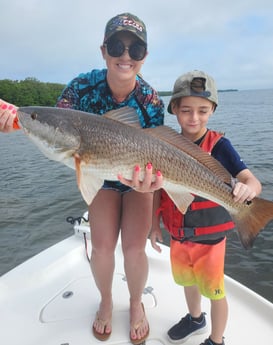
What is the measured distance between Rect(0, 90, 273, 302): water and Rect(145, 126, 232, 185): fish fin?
12.8 ft

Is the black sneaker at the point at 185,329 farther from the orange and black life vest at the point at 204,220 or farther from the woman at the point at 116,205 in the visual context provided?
the orange and black life vest at the point at 204,220

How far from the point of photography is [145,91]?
A: 299 centimetres

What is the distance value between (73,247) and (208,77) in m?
2.71

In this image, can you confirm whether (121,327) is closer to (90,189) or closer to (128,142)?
(90,189)

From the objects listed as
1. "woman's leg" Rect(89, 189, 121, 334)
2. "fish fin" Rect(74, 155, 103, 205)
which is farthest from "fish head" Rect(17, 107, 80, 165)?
"woman's leg" Rect(89, 189, 121, 334)

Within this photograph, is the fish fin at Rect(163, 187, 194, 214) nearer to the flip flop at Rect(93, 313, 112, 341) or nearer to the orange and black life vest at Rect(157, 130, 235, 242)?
the orange and black life vest at Rect(157, 130, 235, 242)

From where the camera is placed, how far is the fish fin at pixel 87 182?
254 centimetres

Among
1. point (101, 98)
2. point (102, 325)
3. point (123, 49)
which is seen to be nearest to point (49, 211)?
point (102, 325)

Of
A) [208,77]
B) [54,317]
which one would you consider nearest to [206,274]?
[54,317]

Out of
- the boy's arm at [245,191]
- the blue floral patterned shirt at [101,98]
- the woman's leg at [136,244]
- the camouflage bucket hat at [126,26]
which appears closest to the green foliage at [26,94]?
the blue floral patterned shirt at [101,98]

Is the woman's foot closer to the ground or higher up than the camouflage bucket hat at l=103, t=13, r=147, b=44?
closer to the ground

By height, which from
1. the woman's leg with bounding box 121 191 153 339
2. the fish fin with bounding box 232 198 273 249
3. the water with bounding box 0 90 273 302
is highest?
the fish fin with bounding box 232 198 273 249

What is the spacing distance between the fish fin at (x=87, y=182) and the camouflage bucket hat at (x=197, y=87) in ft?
3.55

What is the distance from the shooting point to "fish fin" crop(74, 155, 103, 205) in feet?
8.33
